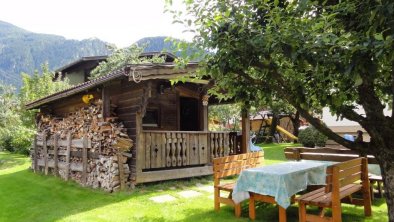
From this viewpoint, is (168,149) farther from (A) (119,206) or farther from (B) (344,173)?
(B) (344,173)

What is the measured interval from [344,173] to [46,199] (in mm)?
7418

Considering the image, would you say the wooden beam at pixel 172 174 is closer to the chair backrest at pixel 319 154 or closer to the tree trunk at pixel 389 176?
the chair backrest at pixel 319 154

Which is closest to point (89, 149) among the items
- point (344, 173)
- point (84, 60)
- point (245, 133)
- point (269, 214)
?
point (245, 133)

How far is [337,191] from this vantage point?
4645 millimetres

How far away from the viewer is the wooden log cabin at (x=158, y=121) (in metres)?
8.27

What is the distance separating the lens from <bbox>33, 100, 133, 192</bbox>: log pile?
8523 mm

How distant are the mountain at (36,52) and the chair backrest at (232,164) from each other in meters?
134

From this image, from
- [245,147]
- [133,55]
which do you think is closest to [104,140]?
[245,147]

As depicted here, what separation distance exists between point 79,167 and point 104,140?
5.66ft

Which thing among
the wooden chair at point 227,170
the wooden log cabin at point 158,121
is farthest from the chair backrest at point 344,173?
the wooden log cabin at point 158,121

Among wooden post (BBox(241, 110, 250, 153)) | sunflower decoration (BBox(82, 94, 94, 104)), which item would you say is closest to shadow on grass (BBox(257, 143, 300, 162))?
wooden post (BBox(241, 110, 250, 153))

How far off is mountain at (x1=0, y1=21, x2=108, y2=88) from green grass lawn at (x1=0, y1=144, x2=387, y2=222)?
131 m

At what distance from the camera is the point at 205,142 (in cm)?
1034

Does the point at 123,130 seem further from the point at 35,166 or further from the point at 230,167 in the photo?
the point at 35,166
